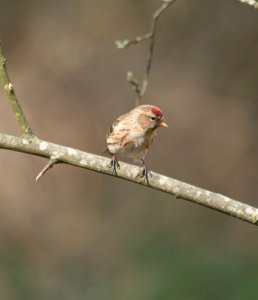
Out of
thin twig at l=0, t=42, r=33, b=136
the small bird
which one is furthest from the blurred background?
thin twig at l=0, t=42, r=33, b=136

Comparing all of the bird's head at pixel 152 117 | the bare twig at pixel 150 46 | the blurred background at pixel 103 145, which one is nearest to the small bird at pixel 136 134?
the bird's head at pixel 152 117

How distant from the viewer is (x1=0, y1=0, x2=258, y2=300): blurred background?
31.1 feet

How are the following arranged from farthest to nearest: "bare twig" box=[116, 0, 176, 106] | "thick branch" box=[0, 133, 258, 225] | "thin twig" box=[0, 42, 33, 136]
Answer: "bare twig" box=[116, 0, 176, 106]
"thin twig" box=[0, 42, 33, 136]
"thick branch" box=[0, 133, 258, 225]

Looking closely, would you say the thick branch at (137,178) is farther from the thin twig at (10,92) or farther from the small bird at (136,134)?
the small bird at (136,134)

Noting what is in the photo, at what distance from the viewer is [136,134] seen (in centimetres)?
559

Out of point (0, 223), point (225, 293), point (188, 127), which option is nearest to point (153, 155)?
point (188, 127)

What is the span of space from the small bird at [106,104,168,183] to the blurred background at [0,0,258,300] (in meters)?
3.56

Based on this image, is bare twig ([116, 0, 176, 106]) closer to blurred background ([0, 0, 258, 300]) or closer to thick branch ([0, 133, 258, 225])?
thick branch ([0, 133, 258, 225])

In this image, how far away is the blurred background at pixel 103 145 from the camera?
949 cm

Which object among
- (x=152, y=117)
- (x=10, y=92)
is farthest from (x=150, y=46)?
(x=10, y=92)

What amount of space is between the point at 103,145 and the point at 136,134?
558 centimetres

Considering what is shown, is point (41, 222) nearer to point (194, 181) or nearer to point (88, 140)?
point (88, 140)

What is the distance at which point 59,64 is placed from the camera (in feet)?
Answer: 39.1

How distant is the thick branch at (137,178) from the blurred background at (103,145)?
4.67 meters
